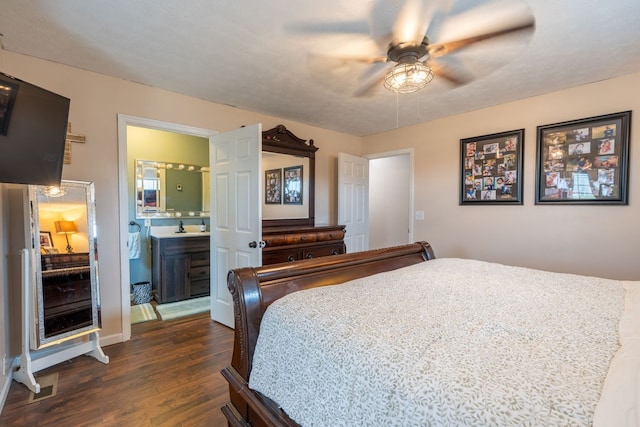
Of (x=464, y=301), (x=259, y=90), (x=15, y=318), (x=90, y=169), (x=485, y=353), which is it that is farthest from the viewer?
(x=259, y=90)

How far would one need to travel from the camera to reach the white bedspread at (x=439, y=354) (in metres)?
0.68

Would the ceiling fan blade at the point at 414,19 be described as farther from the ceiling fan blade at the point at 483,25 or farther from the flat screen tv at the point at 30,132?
the flat screen tv at the point at 30,132

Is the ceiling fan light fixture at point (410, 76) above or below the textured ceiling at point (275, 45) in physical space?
below

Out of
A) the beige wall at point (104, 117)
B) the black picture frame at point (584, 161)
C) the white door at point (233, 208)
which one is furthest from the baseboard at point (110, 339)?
the black picture frame at point (584, 161)

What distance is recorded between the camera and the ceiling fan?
5.31 feet

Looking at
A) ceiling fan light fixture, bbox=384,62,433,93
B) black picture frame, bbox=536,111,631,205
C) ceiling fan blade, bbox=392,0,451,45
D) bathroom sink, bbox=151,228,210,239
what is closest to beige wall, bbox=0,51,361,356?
bathroom sink, bbox=151,228,210,239

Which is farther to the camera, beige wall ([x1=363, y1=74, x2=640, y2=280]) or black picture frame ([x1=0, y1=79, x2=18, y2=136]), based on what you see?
beige wall ([x1=363, y1=74, x2=640, y2=280])

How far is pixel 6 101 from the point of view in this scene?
4.78 feet

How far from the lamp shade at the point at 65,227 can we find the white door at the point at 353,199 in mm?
2804

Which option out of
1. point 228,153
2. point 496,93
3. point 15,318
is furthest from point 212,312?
point 496,93

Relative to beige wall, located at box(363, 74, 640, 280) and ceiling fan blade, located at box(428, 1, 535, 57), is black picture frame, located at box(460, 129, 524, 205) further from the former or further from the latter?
ceiling fan blade, located at box(428, 1, 535, 57)

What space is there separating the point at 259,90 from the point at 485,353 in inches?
107

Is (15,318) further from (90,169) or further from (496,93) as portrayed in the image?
(496,93)

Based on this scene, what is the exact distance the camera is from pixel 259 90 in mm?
2775
